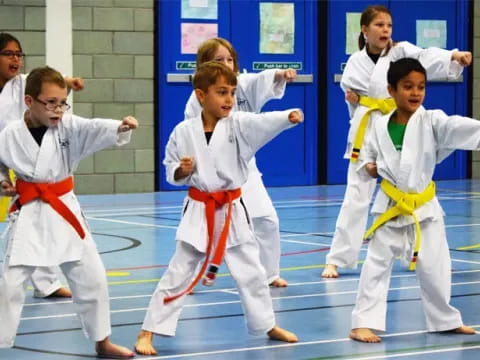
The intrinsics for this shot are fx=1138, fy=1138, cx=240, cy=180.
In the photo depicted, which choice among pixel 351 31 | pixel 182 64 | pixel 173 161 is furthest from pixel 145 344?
pixel 351 31

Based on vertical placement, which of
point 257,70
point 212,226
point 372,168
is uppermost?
point 257,70

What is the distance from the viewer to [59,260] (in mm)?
5203

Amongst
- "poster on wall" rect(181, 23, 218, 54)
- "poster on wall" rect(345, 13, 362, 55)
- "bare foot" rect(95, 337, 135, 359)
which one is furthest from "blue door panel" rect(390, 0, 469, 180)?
"bare foot" rect(95, 337, 135, 359)

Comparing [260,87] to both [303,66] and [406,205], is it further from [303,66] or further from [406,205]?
[303,66]

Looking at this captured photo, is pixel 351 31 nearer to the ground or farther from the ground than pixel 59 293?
farther from the ground

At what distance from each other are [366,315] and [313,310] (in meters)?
0.80

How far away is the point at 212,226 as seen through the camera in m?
5.54

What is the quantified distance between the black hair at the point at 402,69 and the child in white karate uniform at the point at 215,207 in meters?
0.73

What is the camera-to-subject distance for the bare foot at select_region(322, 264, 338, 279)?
7.64 metres

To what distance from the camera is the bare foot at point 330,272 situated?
764 cm

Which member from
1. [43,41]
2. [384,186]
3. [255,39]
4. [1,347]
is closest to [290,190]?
[255,39]

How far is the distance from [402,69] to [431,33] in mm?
10203

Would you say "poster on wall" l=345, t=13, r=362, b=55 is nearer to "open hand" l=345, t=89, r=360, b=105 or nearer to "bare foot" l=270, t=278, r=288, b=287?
"open hand" l=345, t=89, r=360, b=105

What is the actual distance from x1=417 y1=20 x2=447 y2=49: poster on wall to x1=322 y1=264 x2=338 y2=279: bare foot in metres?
8.41
